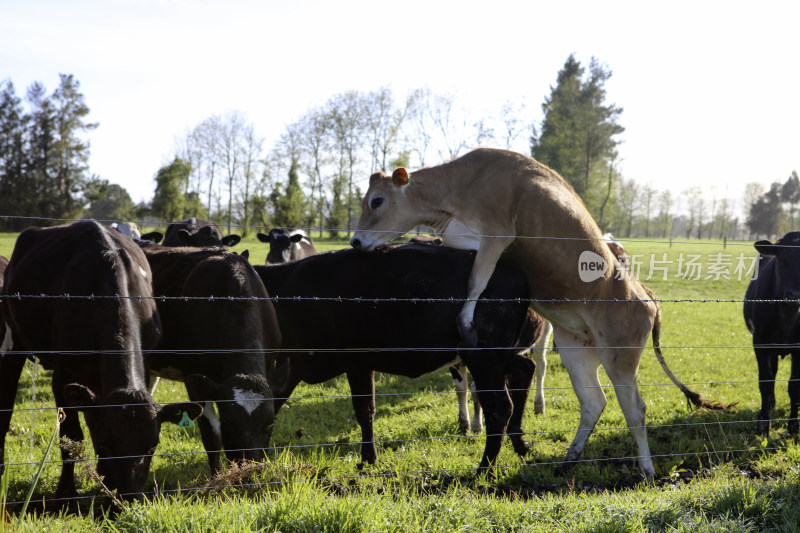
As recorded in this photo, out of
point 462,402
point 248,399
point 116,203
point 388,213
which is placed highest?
point 116,203

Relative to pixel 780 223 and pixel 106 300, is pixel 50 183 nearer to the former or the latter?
pixel 106 300

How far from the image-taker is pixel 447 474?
531 centimetres

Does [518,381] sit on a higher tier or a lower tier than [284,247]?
lower

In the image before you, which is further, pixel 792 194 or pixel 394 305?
pixel 792 194

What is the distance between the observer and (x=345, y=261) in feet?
19.9

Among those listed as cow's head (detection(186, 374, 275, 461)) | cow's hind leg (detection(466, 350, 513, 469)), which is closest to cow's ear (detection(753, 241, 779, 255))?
cow's hind leg (detection(466, 350, 513, 469))

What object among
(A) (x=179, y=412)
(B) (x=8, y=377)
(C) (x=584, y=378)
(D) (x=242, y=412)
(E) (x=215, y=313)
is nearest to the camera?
(A) (x=179, y=412)

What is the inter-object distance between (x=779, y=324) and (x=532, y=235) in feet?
12.7

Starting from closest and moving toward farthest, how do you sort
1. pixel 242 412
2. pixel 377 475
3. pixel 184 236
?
pixel 242 412 → pixel 377 475 → pixel 184 236

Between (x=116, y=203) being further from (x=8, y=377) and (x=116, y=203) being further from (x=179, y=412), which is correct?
(x=179, y=412)

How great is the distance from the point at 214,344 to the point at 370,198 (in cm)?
188

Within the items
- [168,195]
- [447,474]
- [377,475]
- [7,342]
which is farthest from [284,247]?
[168,195]

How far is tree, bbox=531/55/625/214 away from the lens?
4753 centimetres

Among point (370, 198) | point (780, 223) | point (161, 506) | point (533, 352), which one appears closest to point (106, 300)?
point (161, 506)
